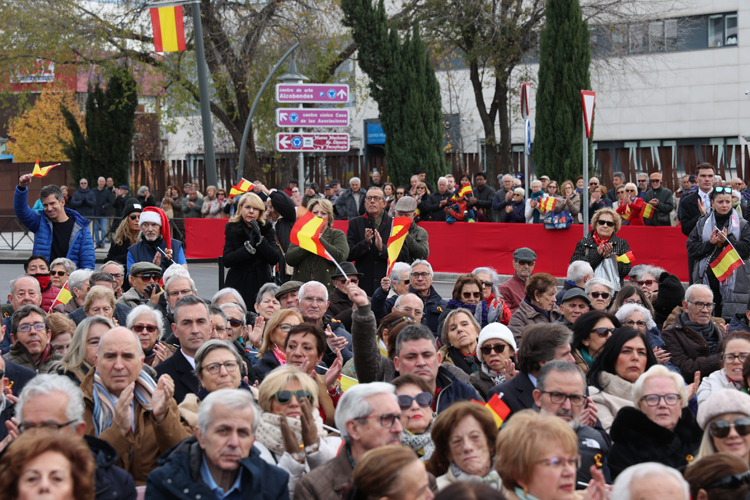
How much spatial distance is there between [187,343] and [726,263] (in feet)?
22.6

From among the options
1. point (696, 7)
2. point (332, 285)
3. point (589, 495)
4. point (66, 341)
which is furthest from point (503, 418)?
point (696, 7)

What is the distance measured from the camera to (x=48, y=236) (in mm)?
10523

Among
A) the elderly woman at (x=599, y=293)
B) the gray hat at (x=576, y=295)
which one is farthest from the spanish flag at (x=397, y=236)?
the gray hat at (x=576, y=295)

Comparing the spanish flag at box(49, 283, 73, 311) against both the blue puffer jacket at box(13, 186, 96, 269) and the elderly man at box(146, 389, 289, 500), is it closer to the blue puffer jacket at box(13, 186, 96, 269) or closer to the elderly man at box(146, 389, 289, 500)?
the blue puffer jacket at box(13, 186, 96, 269)

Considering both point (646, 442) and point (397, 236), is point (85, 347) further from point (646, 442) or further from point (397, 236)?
point (397, 236)

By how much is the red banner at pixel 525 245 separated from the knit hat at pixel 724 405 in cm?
1116

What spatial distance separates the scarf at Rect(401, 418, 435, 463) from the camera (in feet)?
16.4

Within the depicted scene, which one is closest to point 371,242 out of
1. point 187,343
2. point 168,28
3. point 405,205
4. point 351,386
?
point 405,205

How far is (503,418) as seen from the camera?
5.43 m

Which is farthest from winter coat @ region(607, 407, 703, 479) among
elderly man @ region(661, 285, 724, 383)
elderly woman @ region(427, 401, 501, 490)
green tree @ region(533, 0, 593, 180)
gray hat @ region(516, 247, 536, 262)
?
green tree @ region(533, 0, 593, 180)

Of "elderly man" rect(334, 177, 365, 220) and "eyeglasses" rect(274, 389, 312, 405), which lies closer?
"eyeglasses" rect(274, 389, 312, 405)

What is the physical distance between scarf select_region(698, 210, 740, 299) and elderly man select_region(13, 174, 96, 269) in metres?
7.09

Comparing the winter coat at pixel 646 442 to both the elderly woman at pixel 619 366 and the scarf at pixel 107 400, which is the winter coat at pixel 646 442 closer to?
the elderly woman at pixel 619 366

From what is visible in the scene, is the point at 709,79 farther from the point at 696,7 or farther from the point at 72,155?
the point at 72,155
